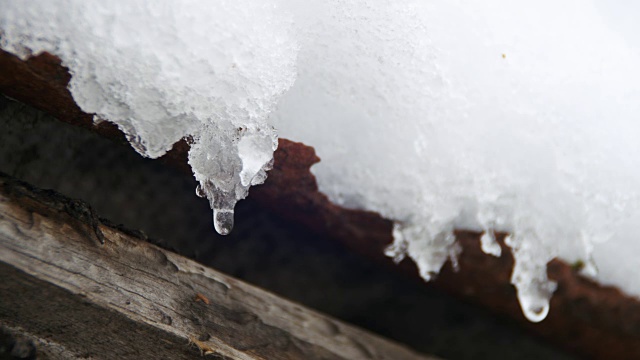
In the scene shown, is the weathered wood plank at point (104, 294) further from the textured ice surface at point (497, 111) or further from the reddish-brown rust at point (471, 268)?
the textured ice surface at point (497, 111)

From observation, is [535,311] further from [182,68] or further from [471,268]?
[182,68]

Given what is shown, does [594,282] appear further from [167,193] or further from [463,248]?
[167,193]

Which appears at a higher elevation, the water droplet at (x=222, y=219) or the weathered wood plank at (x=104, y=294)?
the water droplet at (x=222, y=219)

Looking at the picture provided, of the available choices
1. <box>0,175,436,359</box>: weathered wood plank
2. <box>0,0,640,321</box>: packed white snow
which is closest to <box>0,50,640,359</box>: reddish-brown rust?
<box>0,0,640,321</box>: packed white snow

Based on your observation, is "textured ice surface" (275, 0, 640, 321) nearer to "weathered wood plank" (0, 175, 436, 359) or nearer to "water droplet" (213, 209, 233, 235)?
"water droplet" (213, 209, 233, 235)

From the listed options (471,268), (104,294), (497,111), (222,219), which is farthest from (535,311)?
(104,294)

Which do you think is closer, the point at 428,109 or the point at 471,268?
the point at 428,109

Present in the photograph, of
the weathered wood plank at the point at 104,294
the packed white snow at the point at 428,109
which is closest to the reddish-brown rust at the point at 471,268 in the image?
the packed white snow at the point at 428,109
